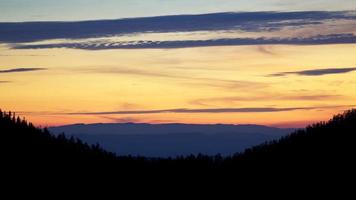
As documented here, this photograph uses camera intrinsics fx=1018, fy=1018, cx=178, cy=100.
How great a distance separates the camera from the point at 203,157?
54.9m

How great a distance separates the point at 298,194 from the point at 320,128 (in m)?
8.59

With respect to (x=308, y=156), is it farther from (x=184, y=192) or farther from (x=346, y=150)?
(x=184, y=192)

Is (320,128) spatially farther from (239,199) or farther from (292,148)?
(239,199)

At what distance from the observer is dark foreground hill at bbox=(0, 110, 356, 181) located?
4341cm

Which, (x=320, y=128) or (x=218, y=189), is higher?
(x=320, y=128)

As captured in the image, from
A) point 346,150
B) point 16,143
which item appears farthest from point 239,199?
point 16,143

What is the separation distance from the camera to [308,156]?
46.3 meters

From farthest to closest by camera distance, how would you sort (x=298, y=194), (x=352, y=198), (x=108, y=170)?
(x=108, y=170), (x=298, y=194), (x=352, y=198)

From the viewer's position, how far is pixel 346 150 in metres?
44.1

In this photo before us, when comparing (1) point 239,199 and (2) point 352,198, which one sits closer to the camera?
(2) point 352,198

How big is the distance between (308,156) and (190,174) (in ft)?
22.0

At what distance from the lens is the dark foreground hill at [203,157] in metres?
43.4

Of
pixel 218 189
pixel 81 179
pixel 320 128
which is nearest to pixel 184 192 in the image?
pixel 218 189

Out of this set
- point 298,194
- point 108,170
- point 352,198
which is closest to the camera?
point 352,198
